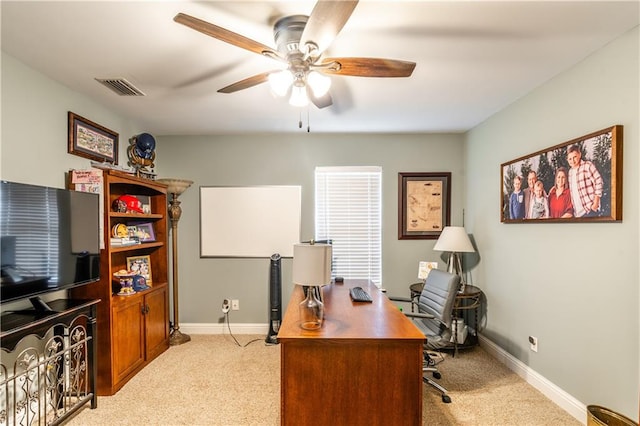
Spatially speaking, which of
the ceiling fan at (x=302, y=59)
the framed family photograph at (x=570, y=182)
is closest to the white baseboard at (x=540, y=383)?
the framed family photograph at (x=570, y=182)

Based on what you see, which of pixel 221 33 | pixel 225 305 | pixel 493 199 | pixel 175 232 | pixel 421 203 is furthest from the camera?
pixel 421 203

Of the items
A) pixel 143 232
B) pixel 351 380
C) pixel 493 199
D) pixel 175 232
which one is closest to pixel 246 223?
pixel 175 232

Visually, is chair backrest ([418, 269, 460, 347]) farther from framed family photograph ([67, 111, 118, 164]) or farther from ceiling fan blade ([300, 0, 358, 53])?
framed family photograph ([67, 111, 118, 164])

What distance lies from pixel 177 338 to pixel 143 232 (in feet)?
4.05

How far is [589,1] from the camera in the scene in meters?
1.47

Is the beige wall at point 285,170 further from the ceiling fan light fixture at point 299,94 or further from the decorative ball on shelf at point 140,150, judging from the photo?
the ceiling fan light fixture at point 299,94

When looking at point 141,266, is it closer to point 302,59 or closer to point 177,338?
point 177,338

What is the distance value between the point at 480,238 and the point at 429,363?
1469 mm

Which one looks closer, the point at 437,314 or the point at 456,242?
the point at 437,314

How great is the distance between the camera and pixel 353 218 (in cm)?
378

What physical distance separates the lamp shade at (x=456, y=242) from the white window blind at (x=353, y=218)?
78 cm

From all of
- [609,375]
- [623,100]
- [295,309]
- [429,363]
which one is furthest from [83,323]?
[623,100]

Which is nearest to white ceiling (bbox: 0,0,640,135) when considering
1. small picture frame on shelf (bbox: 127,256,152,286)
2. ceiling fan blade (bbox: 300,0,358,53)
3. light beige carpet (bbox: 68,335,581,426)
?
ceiling fan blade (bbox: 300,0,358,53)

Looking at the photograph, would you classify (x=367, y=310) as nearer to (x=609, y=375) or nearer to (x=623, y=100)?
(x=609, y=375)
